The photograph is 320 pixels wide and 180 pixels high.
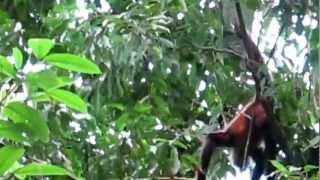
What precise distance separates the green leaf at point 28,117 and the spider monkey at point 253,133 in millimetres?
1051

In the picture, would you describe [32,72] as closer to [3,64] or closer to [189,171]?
[3,64]

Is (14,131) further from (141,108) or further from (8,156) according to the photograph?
(141,108)

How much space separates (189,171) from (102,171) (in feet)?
0.65

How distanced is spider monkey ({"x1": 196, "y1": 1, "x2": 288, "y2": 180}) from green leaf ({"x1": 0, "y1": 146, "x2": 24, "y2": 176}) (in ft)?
3.50

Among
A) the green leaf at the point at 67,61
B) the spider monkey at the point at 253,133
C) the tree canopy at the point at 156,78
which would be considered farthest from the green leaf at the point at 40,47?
the spider monkey at the point at 253,133

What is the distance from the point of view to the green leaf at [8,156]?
389mm

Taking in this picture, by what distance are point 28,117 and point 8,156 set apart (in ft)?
0.09

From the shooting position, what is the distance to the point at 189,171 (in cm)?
157

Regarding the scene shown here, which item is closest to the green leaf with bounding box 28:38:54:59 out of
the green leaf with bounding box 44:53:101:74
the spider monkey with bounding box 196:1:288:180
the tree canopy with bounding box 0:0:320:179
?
the green leaf with bounding box 44:53:101:74

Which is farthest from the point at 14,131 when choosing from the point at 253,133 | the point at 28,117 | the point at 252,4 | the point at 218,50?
the point at 253,133

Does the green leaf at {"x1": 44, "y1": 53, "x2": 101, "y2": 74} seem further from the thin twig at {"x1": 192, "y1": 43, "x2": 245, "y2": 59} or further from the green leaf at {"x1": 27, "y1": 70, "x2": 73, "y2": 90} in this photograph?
the thin twig at {"x1": 192, "y1": 43, "x2": 245, "y2": 59}

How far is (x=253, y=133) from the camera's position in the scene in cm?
159

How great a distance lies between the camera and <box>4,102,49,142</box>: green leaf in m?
0.41

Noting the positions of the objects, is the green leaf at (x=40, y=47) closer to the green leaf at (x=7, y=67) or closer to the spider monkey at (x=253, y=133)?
the green leaf at (x=7, y=67)
